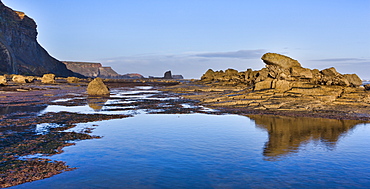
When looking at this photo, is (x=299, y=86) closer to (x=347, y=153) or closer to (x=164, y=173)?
(x=347, y=153)

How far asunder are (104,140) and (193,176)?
30.8ft

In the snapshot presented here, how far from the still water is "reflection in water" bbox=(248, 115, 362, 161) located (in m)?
0.07

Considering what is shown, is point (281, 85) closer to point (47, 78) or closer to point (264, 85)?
point (264, 85)

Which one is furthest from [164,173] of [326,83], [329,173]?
[326,83]

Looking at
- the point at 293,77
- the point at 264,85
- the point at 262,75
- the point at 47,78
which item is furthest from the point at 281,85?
the point at 47,78

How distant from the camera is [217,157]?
677 inches

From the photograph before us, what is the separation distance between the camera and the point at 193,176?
46.0 feet

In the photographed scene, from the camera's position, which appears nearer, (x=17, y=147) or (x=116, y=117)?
(x=17, y=147)

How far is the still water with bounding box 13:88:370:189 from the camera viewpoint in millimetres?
13391

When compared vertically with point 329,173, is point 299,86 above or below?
above

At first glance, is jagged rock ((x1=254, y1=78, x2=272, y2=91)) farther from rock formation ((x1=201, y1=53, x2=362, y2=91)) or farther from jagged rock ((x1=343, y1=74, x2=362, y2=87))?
jagged rock ((x1=343, y1=74, x2=362, y2=87))

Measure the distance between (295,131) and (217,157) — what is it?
11262 millimetres

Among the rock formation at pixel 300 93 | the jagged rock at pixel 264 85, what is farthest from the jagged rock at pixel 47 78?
the jagged rock at pixel 264 85

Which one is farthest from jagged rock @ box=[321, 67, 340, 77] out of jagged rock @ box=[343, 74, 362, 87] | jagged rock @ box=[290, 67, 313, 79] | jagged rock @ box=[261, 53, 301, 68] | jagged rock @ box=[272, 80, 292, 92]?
jagged rock @ box=[272, 80, 292, 92]
